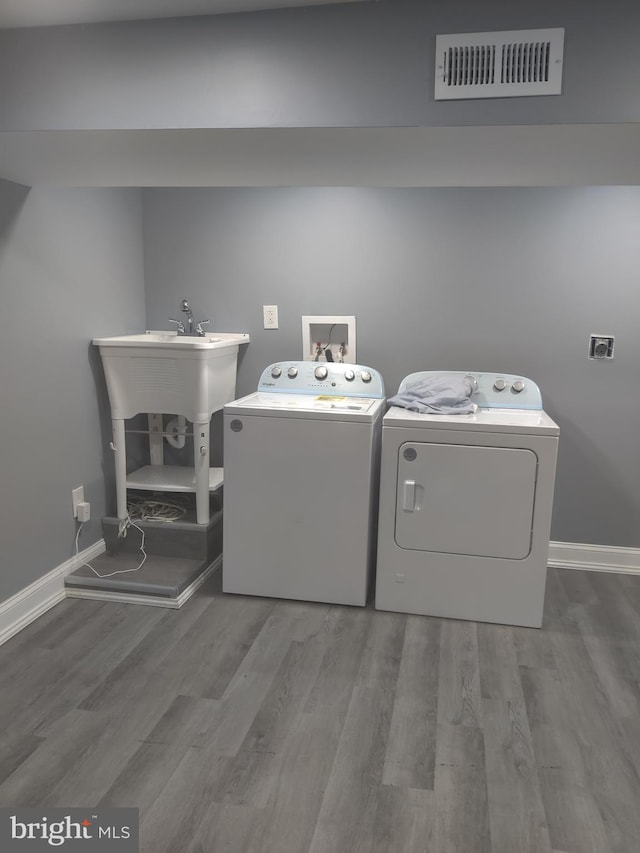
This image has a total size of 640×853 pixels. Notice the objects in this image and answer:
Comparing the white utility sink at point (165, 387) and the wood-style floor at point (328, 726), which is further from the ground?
the white utility sink at point (165, 387)

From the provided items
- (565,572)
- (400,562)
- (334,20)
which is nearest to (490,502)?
(400,562)

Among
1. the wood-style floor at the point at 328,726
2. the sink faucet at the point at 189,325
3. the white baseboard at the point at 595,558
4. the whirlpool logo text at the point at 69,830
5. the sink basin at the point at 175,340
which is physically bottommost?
the wood-style floor at the point at 328,726

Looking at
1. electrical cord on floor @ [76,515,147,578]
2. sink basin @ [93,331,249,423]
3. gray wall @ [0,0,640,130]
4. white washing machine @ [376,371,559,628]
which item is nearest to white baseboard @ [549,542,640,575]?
white washing machine @ [376,371,559,628]

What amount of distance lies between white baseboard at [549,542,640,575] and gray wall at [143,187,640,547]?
0.04 metres

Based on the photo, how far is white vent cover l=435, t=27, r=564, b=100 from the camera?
155 cm

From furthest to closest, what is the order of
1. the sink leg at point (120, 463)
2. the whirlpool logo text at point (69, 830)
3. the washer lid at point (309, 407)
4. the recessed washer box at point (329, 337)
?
the recessed washer box at point (329, 337) < the sink leg at point (120, 463) < the washer lid at point (309, 407) < the whirlpool logo text at point (69, 830)

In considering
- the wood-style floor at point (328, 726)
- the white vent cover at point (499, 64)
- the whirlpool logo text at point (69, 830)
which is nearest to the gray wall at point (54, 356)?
the wood-style floor at point (328, 726)

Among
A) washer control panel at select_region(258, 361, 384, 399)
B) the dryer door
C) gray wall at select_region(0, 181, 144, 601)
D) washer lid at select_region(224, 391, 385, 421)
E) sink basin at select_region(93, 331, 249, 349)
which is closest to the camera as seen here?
gray wall at select_region(0, 181, 144, 601)

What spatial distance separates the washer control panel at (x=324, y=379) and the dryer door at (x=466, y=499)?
1.91 feet

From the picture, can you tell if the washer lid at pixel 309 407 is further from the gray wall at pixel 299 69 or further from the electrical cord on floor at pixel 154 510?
the gray wall at pixel 299 69

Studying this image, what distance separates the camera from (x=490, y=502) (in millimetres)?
2592

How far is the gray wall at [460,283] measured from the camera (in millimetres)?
3018

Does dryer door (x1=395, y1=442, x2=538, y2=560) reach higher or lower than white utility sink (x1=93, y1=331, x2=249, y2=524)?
lower

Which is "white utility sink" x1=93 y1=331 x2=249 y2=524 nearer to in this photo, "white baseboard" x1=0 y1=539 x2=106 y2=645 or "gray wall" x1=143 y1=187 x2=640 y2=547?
"white baseboard" x1=0 y1=539 x2=106 y2=645
